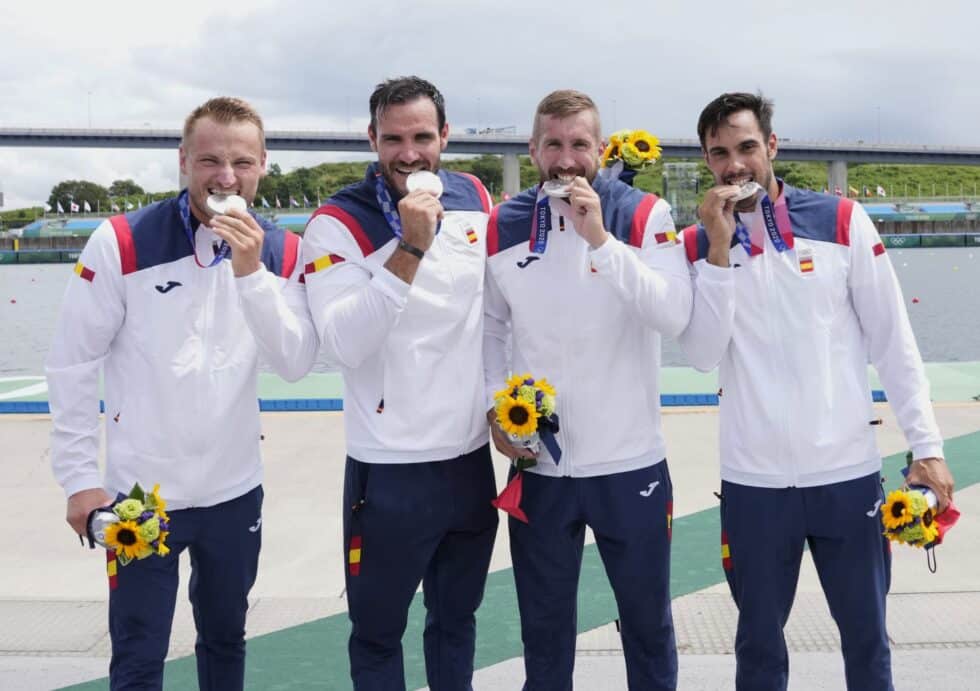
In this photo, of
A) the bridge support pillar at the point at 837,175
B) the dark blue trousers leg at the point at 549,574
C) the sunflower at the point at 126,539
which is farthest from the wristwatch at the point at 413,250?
the bridge support pillar at the point at 837,175

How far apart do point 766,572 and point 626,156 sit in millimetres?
1506

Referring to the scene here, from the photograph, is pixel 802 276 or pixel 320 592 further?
pixel 320 592

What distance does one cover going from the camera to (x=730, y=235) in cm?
322

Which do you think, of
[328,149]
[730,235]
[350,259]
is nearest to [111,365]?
[350,259]

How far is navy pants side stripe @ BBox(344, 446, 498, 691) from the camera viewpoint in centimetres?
339

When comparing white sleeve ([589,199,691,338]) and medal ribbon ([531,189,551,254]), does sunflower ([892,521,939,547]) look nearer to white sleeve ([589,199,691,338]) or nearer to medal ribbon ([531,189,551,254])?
white sleeve ([589,199,691,338])

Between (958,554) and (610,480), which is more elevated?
(610,480)

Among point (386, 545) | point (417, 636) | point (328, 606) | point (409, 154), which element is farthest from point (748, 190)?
point (328, 606)

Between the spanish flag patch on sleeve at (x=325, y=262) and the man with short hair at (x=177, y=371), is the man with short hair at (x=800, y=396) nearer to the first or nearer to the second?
the spanish flag patch on sleeve at (x=325, y=262)

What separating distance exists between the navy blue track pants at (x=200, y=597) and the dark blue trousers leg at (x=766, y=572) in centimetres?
161

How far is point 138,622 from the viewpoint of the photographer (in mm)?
3213

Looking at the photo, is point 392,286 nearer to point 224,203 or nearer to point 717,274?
point 224,203

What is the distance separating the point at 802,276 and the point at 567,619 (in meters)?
1.36

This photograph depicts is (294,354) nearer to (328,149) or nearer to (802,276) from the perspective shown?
(802,276)
